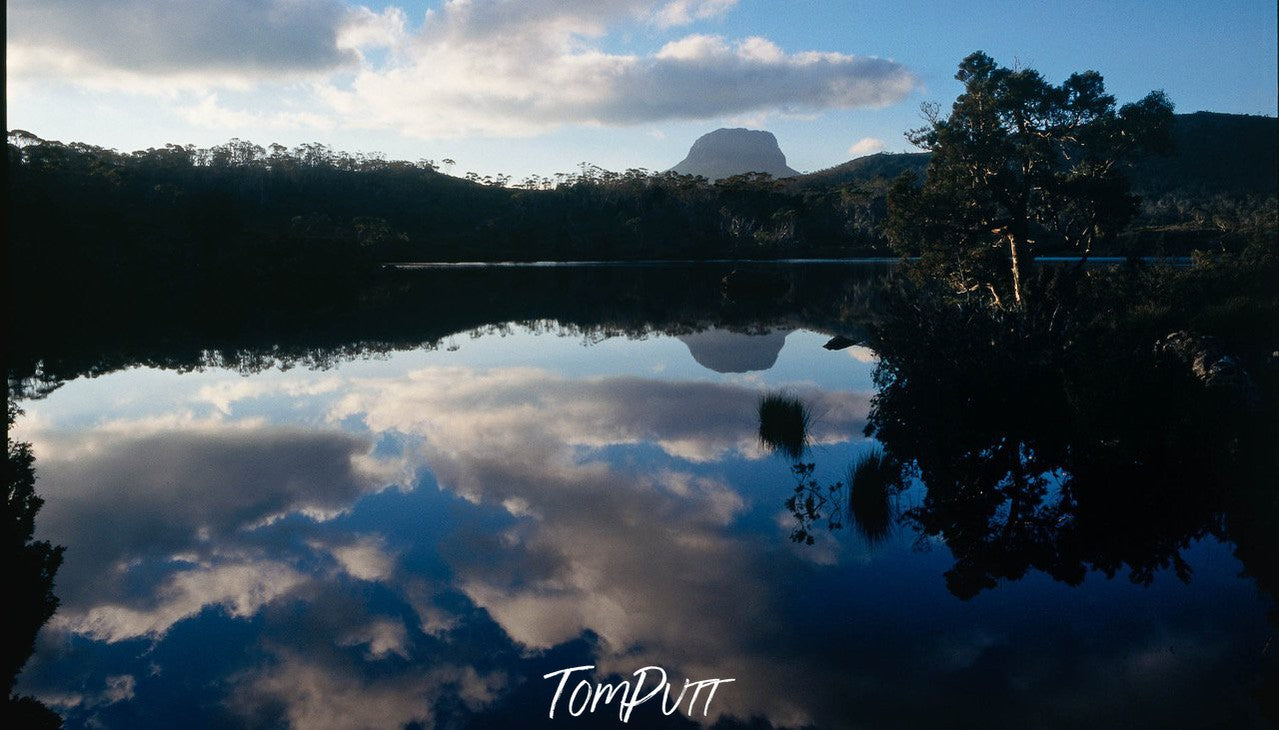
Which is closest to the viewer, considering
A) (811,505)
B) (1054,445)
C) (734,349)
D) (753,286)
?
(811,505)

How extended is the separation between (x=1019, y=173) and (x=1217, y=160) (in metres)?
108

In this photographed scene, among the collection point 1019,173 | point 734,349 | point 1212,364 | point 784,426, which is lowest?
point 734,349

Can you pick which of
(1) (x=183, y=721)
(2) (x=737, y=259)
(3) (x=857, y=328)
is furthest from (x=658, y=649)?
(2) (x=737, y=259)

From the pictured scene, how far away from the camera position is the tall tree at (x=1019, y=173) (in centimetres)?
2470

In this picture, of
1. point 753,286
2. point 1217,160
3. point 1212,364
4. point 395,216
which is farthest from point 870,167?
point 1212,364

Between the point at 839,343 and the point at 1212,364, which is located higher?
the point at 1212,364

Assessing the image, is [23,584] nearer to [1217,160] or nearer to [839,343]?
[839,343]

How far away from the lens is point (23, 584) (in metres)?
8.05

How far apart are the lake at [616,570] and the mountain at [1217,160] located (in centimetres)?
9492

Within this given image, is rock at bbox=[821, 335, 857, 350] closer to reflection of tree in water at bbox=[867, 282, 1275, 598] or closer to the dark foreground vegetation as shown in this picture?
the dark foreground vegetation

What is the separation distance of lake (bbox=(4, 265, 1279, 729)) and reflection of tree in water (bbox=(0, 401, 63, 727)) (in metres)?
0.17

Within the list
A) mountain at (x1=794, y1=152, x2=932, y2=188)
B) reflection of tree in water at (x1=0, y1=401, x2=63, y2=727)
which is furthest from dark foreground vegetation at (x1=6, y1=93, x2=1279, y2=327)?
mountain at (x1=794, y1=152, x2=932, y2=188)

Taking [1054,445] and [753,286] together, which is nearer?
[1054,445]

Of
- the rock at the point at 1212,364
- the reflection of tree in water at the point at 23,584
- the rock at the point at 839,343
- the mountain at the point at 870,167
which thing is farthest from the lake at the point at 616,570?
the mountain at the point at 870,167
